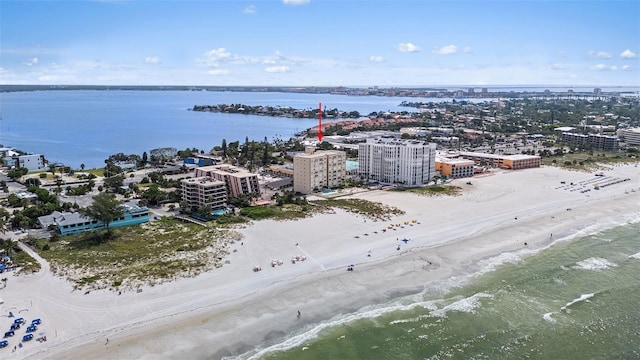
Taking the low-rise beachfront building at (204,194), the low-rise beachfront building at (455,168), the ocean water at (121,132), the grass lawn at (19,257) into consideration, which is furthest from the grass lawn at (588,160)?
the grass lawn at (19,257)

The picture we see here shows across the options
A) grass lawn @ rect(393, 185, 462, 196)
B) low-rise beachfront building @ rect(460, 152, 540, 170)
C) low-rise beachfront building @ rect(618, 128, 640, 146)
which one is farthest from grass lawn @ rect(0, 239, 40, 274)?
low-rise beachfront building @ rect(618, 128, 640, 146)

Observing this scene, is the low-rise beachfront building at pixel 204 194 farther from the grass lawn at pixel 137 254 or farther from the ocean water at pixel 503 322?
the ocean water at pixel 503 322

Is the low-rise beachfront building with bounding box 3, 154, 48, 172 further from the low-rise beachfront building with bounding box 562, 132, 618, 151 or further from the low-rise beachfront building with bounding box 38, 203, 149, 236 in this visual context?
the low-rise beachfront building with bounding box 562, 132, 618, 151

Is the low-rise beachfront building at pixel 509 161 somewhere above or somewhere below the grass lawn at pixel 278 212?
above

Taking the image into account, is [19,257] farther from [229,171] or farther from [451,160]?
[451,160]

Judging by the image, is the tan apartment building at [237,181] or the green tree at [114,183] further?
the green tree at [114,183]

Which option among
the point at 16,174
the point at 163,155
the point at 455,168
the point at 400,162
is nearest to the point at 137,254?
the point at 400,162

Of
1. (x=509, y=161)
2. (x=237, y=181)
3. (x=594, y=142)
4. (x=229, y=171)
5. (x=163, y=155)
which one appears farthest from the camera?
(x=594, y=142)
